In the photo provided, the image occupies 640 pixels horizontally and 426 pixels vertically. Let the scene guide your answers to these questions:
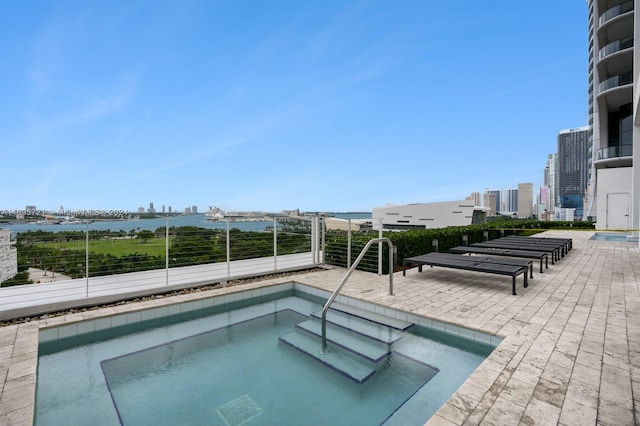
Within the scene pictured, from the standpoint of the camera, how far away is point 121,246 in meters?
5.17

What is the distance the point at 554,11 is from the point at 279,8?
11913 millimetres

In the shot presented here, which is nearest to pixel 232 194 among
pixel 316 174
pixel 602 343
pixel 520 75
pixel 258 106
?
pixel 316 174

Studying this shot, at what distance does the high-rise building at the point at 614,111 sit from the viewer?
60.3ft

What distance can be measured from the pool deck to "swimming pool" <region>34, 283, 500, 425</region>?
228 mm

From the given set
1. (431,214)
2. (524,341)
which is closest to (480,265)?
(524,341)

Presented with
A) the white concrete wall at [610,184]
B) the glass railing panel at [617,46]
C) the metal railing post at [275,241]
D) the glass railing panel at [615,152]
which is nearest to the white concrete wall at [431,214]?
the glass railing panel at [615,152]

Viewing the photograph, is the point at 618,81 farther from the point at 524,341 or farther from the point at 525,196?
the point at 525,196

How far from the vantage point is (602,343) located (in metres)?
3.11

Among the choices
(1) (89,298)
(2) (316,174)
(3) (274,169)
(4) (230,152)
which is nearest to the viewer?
(1) (89,298)

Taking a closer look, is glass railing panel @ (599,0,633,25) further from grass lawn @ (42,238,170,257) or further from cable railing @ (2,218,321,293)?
grass lawn @ (42,238,170,257)

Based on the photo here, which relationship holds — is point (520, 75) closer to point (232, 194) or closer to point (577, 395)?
point (577, 395)

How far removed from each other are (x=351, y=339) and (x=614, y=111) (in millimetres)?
30865

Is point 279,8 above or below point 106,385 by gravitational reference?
above

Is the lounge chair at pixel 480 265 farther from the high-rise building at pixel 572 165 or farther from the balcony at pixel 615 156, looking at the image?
the high-rise building at pixel 572 165
